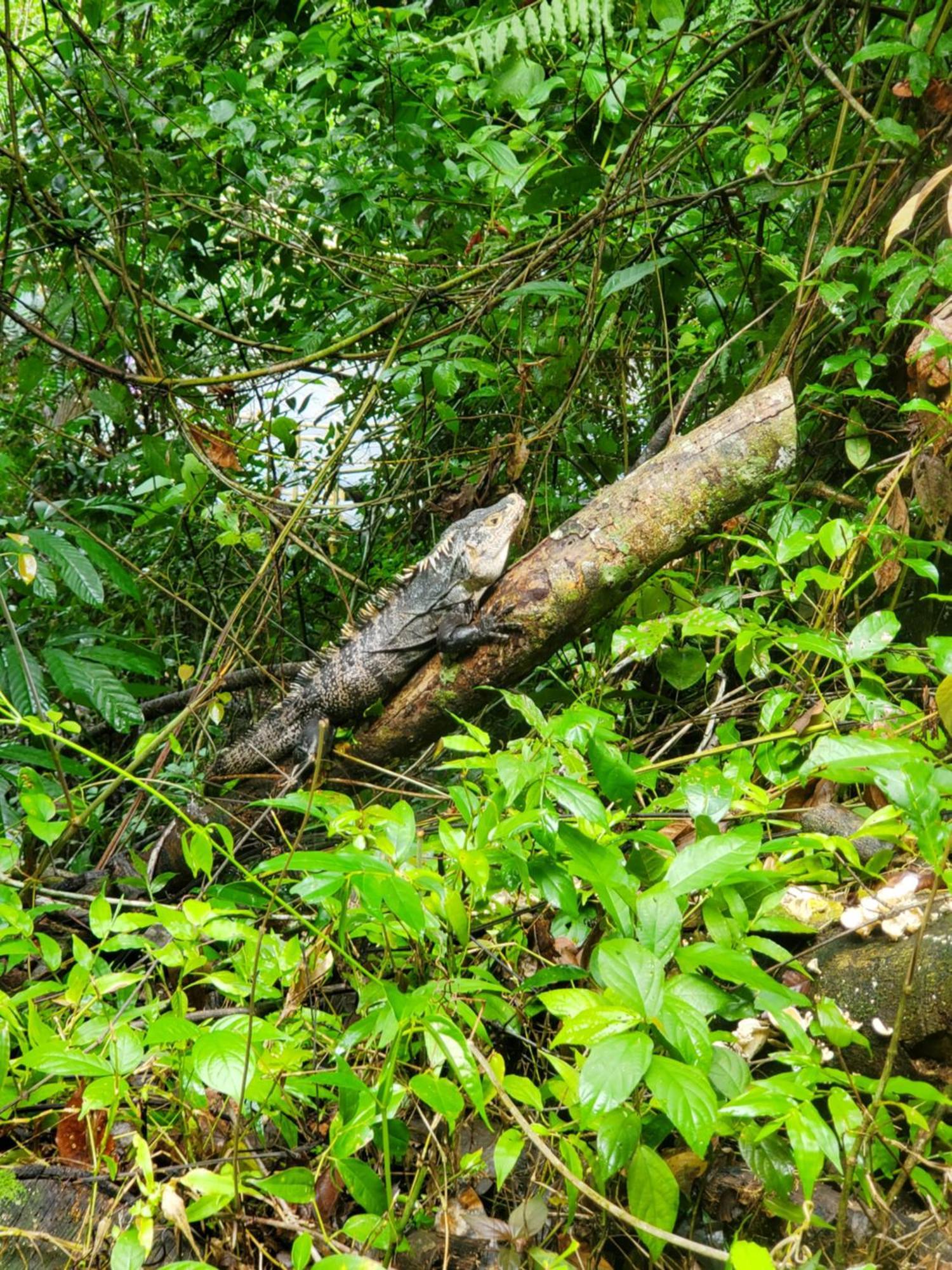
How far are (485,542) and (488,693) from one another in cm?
63

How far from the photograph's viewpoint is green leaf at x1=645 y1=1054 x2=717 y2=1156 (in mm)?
1169

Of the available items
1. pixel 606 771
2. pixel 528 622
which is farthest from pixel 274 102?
pixel 606 771

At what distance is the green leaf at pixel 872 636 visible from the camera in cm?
194

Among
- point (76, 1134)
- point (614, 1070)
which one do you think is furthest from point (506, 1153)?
point (76, 1134)

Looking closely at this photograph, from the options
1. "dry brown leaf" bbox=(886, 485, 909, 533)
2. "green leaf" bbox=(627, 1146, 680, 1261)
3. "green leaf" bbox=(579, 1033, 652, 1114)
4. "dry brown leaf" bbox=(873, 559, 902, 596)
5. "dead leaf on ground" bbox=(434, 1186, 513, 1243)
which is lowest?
"dry brown leaf" bbox=(873, 559, 902, 596)

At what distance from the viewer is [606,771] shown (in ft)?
5.55

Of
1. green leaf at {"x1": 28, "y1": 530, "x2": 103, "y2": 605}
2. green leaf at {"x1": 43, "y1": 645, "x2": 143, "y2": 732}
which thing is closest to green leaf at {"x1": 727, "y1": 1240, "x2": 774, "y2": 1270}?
green leaf at {"x1": 43, "y1": 645, "x2": 143, "y2": 732}

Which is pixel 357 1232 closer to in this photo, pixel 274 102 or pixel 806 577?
pixel 806 577

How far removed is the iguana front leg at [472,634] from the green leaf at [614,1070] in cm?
179

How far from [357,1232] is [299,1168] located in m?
0.14

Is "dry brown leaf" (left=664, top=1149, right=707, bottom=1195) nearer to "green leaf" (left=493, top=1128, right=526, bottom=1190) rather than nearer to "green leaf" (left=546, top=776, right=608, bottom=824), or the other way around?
"green leaf" (left=493, top=1128, right=526, bottom=1190)

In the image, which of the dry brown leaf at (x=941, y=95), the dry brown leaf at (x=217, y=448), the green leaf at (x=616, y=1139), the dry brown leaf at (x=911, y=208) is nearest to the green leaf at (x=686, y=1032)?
the green leaf at (x=616, y=1139)

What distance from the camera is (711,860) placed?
1.51 m

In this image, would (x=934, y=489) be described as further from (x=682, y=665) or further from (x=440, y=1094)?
(x=440, y=1094)
